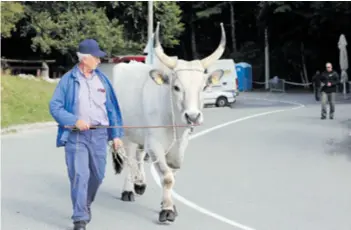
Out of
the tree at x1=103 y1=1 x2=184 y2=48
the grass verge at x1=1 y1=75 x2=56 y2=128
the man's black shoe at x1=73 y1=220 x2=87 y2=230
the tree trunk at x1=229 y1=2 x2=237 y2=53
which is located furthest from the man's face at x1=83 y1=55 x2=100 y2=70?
the tree trunk at x1=229 y1=2 x2=237 y2=53

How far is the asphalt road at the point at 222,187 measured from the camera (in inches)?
339

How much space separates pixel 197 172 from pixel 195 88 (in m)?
4.81

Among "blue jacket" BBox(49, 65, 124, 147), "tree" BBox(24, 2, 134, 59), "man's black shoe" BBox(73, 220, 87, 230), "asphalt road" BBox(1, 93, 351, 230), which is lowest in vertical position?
"asphalt road" BBox(1, 93, 351, 230)

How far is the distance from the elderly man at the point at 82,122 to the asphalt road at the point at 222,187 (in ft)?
2.18

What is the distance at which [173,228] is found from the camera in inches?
320

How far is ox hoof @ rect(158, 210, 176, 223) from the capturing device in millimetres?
8312

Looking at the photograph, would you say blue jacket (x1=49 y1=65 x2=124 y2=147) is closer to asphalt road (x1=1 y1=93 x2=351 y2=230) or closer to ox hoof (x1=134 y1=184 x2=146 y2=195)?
asphalt road (x1=1 y1=93 x2=351 y2=230)

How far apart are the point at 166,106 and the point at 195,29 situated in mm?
55347

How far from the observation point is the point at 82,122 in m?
7.57

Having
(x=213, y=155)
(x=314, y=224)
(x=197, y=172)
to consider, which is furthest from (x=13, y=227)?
(x=213, y=155)

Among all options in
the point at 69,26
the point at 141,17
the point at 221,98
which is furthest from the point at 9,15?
the point at 221,98

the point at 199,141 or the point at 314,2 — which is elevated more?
the point at 314,2

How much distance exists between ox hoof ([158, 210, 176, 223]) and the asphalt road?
99mm

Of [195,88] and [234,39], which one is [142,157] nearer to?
[195,88]
